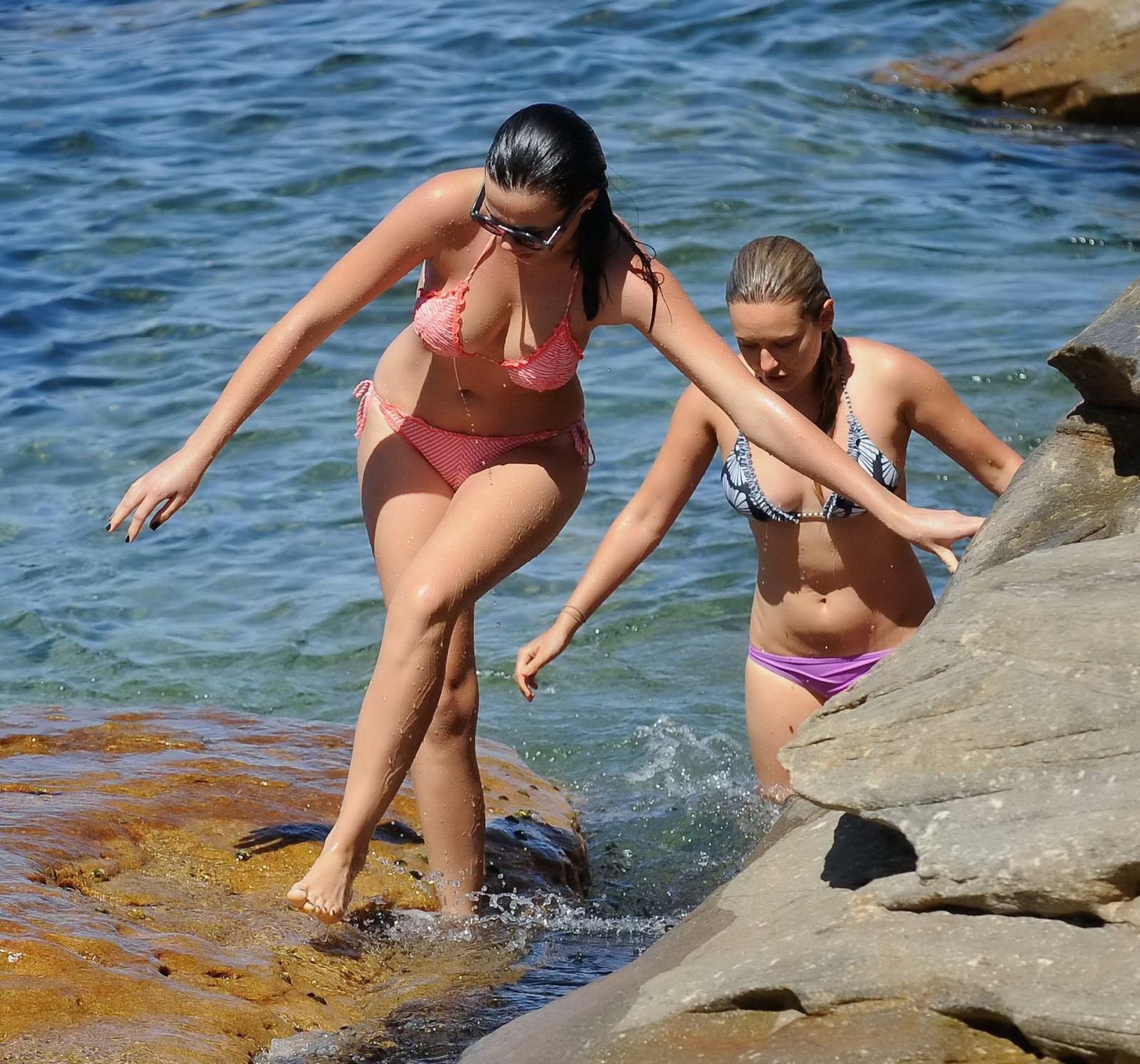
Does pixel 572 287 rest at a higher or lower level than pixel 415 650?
higher

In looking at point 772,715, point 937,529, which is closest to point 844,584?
point 772,715

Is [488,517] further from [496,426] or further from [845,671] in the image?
[845,671]

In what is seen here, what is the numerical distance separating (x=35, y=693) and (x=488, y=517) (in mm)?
3651

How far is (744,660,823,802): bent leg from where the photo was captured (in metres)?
4.66

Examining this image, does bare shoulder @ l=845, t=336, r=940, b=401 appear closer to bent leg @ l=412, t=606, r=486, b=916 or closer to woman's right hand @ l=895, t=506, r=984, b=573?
woman's right hand @ l=895, t=506, r=984, b=573

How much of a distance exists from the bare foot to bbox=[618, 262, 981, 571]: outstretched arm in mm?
1334

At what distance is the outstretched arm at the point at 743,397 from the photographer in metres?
3.67

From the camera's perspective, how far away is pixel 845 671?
4574mm

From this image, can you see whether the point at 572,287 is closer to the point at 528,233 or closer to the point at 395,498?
the point at 528,233

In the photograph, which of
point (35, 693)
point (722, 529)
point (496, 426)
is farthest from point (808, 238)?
point (496, 426)

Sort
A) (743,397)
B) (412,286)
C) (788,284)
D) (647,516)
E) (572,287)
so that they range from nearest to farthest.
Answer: (743,397), (572,287), (788,284), (647,516), (412,286)

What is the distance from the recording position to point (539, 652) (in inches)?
178

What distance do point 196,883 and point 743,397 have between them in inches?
71.3

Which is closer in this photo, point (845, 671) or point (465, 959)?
point (465, 959)
